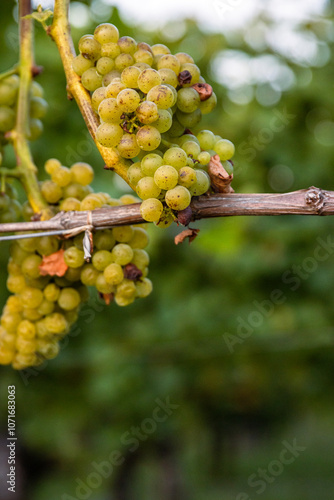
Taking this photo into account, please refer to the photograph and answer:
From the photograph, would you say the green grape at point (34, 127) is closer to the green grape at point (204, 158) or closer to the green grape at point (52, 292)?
the green grape at point (52, 292)

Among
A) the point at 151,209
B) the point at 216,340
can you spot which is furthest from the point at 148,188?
the point at 216,340

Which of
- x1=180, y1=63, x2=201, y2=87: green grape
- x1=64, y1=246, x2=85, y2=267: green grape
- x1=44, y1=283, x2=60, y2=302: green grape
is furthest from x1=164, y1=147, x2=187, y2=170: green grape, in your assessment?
x1=44, y1=283, x2=60, y2=302: green grape

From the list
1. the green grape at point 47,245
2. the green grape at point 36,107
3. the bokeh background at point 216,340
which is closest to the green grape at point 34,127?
the green grape at point 36,107

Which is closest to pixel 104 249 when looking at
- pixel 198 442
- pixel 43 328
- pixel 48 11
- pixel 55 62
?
pixel 43 328

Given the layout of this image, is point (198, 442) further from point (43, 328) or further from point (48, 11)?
point (48, 11)

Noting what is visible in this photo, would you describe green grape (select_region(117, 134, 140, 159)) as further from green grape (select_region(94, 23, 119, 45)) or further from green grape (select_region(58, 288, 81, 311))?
green grape (select_region(58, 288, 81, 311))
